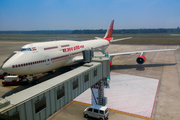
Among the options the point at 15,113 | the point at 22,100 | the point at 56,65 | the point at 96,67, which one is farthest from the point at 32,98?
the point at 56,65

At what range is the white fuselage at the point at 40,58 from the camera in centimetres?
1716

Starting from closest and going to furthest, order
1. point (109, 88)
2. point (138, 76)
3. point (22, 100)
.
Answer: point (22, 100)
point (109, 88)
point (138, 76)

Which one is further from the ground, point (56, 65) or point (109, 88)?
point (56, 65)

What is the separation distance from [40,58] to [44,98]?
11.6 meters

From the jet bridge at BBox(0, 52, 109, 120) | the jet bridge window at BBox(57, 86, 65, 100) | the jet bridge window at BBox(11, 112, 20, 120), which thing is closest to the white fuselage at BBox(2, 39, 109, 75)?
the jet bridge at BBox(0, 52, 109, 120)

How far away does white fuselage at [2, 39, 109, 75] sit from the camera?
17156 mm

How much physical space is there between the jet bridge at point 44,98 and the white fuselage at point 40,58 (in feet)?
28.4

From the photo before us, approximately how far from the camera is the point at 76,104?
55.7 ft

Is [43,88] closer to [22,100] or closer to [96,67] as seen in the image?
[22,100]

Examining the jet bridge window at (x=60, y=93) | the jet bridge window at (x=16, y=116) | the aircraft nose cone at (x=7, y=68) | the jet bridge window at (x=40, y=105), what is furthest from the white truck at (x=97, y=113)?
the aircraft nose cone at (x=7, y=68)

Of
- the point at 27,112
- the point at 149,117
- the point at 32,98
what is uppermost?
the point at 32,98

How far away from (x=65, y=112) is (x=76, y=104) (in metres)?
2.04

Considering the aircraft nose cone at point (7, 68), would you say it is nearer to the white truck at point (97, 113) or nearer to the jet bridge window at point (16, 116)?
the white truck at point (97, 113)

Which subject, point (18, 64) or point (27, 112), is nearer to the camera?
point (27, 112)
